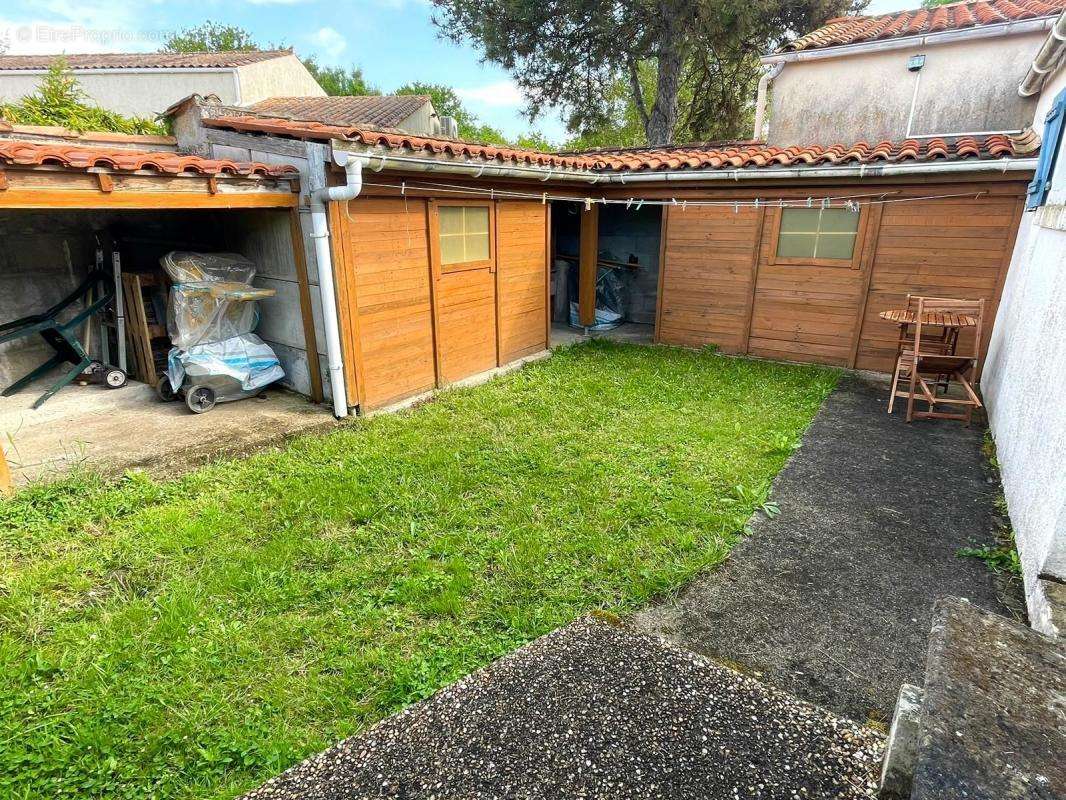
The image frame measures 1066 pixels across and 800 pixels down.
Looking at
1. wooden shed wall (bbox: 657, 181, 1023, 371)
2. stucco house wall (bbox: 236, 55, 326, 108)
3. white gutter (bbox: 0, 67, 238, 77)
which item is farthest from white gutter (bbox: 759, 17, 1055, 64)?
white gutter (bbox: 0, 67, 238, 77)

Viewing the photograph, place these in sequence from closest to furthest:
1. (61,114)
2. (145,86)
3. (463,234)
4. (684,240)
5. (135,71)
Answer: (463,234), (684,240), (61,114), (135,71), (145,86)

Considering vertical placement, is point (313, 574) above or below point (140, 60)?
below

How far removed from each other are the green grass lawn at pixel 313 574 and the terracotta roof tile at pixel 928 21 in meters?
6.91

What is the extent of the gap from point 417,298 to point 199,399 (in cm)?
245

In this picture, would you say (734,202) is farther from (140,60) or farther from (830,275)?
(140,60)

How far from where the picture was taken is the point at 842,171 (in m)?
6.84

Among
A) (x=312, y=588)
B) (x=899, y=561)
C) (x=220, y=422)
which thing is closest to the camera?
(x=312, y=588)

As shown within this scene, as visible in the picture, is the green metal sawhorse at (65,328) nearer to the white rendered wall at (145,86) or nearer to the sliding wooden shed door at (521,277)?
the sliding wooden shed door at (521,277)

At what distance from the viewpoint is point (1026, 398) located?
4.09m

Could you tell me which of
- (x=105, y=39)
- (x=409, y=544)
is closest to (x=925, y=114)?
A: (x=409, y=544)

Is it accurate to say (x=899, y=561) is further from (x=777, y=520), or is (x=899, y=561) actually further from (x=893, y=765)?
(x=893, y=765)

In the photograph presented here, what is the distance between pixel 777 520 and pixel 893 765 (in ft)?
8.53

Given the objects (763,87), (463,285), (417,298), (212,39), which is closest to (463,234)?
(463,285)

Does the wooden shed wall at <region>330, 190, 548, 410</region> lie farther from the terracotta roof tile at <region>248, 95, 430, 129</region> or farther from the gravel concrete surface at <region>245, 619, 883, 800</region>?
the terracotta roof tile at <region>248, 95, 430, 129</region>
